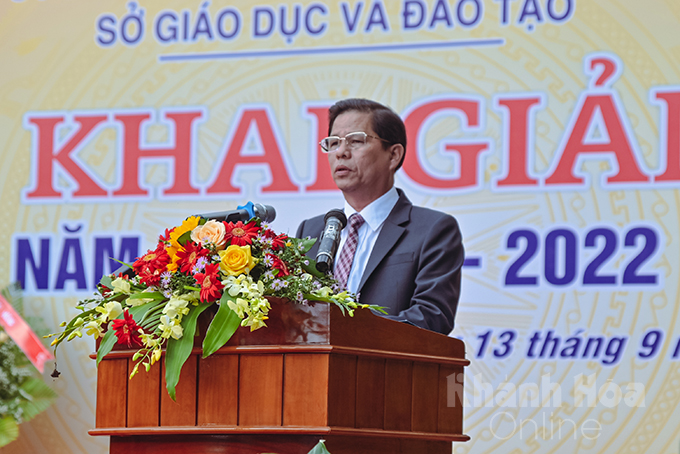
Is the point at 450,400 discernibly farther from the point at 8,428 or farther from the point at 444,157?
the point at 8,428

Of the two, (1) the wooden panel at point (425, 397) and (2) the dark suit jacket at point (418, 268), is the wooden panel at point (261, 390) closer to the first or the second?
(1) the wooden panel at point (425, 397)

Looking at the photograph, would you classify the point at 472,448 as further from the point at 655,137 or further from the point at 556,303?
the point at 655,137

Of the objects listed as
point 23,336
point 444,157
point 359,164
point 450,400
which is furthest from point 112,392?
point 23,336

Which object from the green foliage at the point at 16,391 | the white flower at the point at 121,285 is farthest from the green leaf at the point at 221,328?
the green foliage at the point at 16,391

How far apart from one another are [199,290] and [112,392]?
34cm

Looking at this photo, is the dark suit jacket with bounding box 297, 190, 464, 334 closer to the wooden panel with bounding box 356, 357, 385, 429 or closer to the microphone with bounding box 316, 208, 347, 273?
the microphone with bounding box 316, 208, 347, 273

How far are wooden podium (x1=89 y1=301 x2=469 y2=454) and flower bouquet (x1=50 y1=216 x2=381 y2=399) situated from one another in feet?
0.16

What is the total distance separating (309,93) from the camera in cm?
466

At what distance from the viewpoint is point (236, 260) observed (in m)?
1.88

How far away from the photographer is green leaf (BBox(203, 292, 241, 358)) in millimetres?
1834

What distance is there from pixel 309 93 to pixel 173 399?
2.97 metres

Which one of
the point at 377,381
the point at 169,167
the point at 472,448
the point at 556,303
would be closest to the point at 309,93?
the point at 169,167

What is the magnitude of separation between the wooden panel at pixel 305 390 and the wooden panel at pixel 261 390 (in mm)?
14

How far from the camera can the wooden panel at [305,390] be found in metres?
1.82
